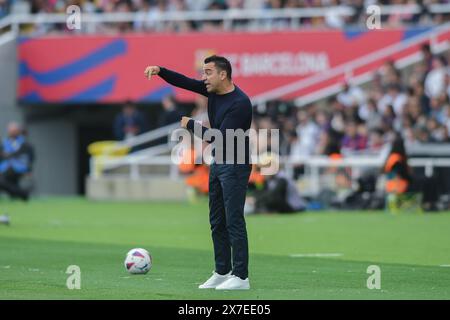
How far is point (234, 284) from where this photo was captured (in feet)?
41.1

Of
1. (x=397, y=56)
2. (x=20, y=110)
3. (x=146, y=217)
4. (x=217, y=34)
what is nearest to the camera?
(x=146, y=217)

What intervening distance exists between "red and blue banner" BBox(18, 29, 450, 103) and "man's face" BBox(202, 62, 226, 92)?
19.9m

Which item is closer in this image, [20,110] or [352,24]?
[352,24]

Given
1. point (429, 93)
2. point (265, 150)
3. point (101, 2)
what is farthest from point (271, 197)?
point (101, 2)

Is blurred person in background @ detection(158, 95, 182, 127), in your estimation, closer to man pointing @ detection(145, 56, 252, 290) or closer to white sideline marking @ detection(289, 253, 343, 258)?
white sideline marking @ detection(289, 253, 343, 258)

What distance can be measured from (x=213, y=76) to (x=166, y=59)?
2250 centimetres

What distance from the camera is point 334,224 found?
23484 millimetres

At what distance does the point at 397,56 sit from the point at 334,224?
387 inches

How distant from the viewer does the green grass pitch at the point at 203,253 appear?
12531 mm

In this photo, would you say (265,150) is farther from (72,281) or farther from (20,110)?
(72,281)

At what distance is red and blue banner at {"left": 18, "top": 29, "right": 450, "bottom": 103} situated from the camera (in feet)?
109

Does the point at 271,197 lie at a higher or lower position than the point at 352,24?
lower
